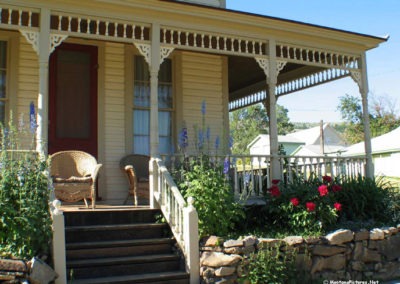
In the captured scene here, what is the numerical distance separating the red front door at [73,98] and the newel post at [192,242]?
130 inches

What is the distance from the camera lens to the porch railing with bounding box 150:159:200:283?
583cm

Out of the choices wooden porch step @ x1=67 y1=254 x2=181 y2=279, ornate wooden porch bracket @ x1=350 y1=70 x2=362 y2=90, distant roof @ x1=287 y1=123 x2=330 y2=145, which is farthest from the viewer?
distant roof @ x1=287 y1=123 x2=330 y2=145

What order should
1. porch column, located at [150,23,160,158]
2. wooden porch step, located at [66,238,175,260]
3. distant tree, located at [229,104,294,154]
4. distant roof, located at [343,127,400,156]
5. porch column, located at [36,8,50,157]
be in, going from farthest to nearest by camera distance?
distant tree, located at [229,104,294,154], distant roof, located at [343,127,400,156], porch column, located at [150,23,160,158], porch column, located at [36,8,50,157], wooden porch step, located at [66,238,175,260]

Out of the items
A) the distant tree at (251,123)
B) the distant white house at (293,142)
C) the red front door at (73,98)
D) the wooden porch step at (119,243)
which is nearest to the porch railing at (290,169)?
the red front door at (73,98)

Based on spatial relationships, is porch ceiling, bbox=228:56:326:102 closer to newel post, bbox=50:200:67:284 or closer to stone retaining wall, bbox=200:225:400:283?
stone retaining wall, bbox=200:225:400:283

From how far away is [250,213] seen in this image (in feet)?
25.6

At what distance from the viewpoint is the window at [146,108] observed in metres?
9.02

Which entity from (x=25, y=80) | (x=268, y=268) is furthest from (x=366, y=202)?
(x=25, y=80)

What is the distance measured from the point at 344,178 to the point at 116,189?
4256 mm

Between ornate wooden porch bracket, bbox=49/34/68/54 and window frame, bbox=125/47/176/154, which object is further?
window frame, bbox=125/47/176/154

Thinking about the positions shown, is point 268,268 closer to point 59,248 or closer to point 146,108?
point 59,248

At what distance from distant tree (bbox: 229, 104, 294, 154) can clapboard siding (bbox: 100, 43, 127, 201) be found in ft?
105

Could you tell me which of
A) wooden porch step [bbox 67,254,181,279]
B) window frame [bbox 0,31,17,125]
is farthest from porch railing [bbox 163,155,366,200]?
window frame [bbox 0,31,17,125]

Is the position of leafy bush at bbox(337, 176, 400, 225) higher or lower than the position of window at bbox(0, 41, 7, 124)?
lower
